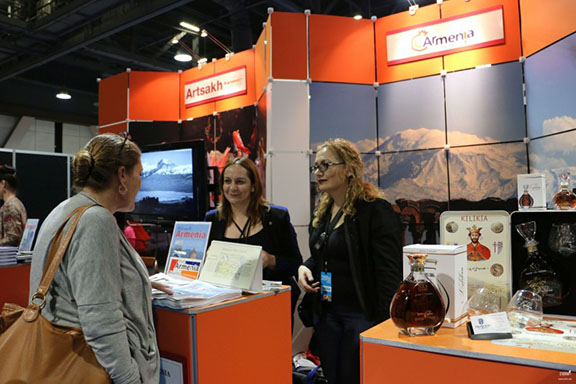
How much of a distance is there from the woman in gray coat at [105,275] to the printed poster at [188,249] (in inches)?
19.3

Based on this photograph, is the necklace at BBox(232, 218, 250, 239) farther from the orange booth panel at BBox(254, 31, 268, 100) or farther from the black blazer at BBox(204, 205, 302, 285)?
the orange booth panel at BBox(254, 31, 268, 100)

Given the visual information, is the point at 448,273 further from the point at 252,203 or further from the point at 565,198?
the point at 252,203

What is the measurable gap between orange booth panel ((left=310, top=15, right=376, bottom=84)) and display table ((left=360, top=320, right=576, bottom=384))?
361cm

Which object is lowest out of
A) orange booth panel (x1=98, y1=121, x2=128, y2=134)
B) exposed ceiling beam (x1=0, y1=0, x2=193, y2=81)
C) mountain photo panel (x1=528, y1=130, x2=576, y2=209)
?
mountain photo panel (x1=528, y1=130, x2=576, y2=209)

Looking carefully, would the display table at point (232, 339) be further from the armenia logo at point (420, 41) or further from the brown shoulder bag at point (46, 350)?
the armenia logo at point (420, 41)

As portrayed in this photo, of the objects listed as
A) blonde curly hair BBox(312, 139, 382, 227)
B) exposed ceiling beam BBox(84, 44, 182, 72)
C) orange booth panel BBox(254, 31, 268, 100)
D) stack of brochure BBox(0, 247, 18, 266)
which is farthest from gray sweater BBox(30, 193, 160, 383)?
exposed ceiling beam BBox(84, 44, 182, 72)

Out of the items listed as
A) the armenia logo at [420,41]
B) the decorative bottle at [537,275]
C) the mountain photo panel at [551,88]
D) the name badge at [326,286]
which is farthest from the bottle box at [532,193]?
the armenia logo at [420,41]

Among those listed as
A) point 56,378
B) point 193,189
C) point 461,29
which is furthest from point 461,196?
point 56,378

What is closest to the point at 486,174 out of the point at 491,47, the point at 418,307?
the point at 491,47

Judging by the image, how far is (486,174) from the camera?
4137 mm

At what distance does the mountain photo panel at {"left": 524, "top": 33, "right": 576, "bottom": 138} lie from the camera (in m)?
3.55

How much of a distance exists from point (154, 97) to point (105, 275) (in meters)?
5.36

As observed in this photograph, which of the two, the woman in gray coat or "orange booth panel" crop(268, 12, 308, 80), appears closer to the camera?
the woman in gray coat

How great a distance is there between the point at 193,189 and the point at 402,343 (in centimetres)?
193
